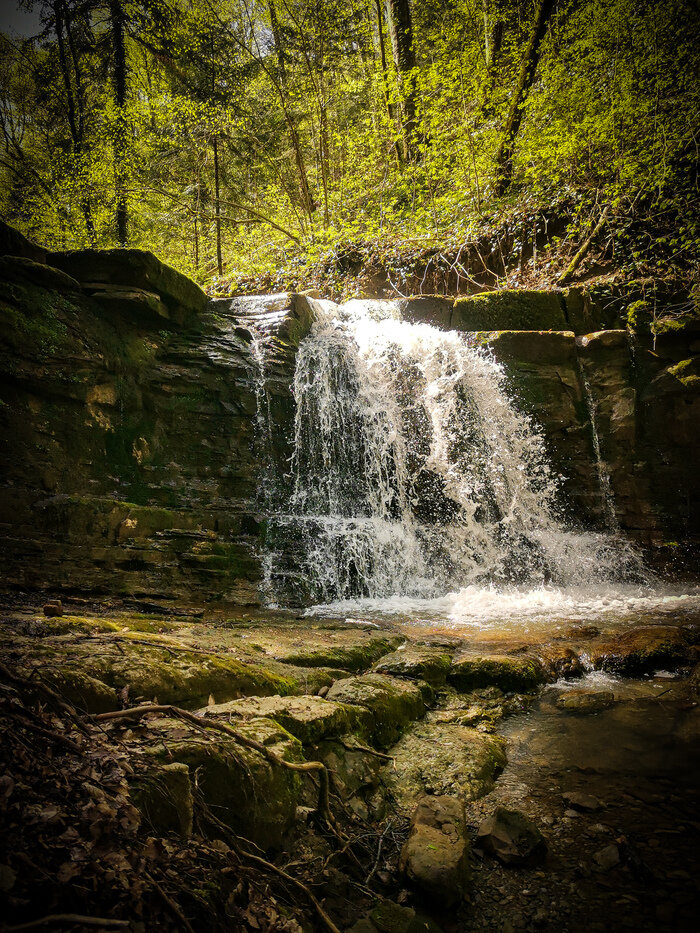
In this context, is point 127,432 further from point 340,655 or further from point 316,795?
point 316,795

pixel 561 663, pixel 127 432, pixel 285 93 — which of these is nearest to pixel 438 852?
pixel 561 663

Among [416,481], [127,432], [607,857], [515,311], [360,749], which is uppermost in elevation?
[515,311]

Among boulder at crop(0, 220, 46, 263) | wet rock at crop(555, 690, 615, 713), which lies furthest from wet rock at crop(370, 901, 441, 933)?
boulder at crop(0, 220, 46, 263)

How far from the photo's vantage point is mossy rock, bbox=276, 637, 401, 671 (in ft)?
12.2

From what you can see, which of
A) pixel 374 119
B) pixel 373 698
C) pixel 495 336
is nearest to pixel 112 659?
pixel 373 698

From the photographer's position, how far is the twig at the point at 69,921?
0.89 m

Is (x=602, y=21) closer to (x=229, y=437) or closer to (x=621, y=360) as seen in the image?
(x=621, y=360)

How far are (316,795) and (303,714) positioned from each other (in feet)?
1.24

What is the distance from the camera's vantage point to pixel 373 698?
10.2 feet

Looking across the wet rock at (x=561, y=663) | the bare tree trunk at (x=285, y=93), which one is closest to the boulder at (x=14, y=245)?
the wet rock at (x=561, y=663)

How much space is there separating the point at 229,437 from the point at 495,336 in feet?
18.9

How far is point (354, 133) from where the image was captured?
515 inches

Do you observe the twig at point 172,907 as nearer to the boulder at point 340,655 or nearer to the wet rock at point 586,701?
the boulder at point 340,655

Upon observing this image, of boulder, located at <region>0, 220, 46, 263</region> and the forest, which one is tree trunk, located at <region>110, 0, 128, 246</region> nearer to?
the forest
